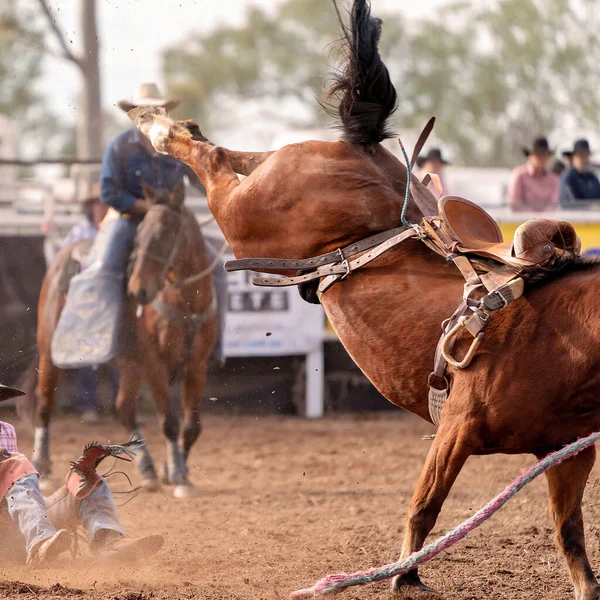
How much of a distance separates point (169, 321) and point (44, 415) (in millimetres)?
1115

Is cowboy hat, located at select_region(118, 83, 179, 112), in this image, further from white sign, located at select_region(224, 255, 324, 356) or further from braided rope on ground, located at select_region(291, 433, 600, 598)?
braided rope on ground, located at select_region(291, 433, 600, 598)

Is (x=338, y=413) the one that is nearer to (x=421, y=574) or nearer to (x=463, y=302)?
(x=421, y=574)

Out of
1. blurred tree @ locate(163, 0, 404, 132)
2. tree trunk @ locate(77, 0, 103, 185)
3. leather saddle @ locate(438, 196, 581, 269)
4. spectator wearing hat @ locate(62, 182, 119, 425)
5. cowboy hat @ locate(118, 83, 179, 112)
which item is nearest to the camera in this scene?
leather saddle @ locate(438, 196, 581, 269)

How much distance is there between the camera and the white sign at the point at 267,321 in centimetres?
927

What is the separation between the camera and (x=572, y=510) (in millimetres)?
3828

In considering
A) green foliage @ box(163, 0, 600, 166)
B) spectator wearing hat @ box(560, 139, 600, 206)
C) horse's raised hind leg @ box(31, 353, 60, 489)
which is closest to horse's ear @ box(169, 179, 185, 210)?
horse's raised hind leg @ box(31, 353, 60, 489)

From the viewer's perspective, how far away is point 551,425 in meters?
3.46

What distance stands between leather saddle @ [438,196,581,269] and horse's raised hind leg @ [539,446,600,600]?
0.76 m

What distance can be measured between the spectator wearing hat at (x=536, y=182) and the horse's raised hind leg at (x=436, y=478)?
749cm

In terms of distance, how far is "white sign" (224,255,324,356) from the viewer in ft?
30.4

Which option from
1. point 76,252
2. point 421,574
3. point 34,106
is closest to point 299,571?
point 421,574

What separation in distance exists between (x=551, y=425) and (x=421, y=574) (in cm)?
113

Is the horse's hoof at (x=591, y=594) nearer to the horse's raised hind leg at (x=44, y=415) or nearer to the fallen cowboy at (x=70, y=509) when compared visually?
the fallen cowboy at (x=70, y=509)

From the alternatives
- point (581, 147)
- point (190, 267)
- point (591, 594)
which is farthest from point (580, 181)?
point (591, 594)
